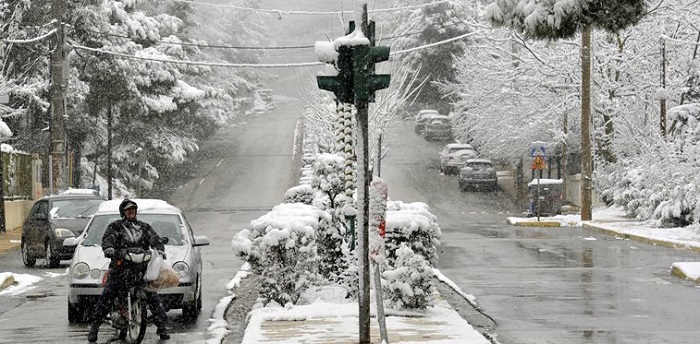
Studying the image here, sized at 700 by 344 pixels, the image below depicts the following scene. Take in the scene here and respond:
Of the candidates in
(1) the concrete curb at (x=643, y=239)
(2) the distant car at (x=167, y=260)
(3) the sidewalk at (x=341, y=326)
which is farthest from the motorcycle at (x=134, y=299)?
(1) the concrete curb at (x=643, y=239)

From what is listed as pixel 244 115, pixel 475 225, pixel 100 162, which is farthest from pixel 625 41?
pixel 244 115

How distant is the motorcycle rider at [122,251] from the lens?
44.0 feet

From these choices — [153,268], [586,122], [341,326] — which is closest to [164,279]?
[153,268]

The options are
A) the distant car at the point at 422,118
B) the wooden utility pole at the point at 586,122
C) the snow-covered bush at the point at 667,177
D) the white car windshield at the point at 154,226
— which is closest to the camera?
the white car windshield at the point at 154,226

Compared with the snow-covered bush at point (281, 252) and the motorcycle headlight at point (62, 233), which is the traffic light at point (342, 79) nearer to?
the snow-covered bush at point (281, 252)

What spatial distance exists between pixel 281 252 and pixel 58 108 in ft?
73.9

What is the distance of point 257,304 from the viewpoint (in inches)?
637

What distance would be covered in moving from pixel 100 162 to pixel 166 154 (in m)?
3.87

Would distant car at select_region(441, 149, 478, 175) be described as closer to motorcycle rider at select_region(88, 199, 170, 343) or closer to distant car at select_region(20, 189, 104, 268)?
distant car at select_region(20, 189, 104, 268)

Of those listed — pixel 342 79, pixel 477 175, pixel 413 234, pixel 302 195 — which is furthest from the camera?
pixel 477 175

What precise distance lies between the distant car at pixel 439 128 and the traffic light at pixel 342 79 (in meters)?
64.2

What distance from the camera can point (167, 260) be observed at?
14.6 meters

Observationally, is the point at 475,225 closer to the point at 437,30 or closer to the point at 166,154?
the point at 166,154

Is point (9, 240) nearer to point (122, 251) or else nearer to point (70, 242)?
point (70, 242)
